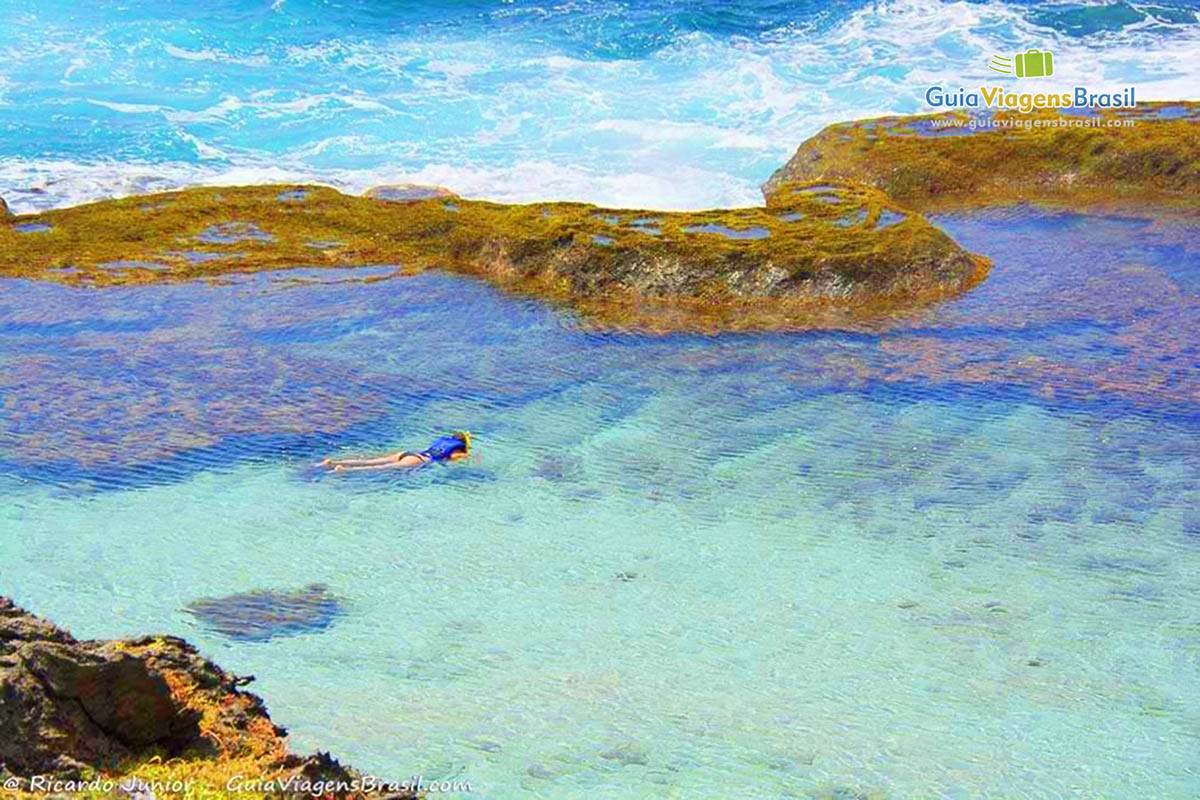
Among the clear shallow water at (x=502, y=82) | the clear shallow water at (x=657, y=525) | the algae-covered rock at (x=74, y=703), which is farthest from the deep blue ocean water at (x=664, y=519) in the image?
the clear shallow water at (x=502, y=82)

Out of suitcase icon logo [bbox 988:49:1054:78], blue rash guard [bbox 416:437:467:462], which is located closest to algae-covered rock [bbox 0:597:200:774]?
blue rash guard [bbox 416:437:467:462]

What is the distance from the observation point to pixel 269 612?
14250mm

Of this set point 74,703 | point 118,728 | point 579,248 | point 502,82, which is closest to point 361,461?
point 579,248

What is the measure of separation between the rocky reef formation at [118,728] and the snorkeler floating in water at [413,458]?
8.62m

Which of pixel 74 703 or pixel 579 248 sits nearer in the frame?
pixel 74 703

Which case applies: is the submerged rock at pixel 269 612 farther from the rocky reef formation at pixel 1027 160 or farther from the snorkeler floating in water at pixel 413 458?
the rocky reef formation at pixel 1027 160

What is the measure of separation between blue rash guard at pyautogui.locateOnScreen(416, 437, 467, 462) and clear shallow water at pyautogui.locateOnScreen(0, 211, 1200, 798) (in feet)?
1.54

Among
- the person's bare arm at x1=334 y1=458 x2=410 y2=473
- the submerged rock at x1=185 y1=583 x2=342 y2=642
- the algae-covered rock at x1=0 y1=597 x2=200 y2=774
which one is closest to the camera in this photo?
the algae-covered rock at x1=0 y1=597 x2=200 y2=774

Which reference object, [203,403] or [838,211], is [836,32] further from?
[203,403]

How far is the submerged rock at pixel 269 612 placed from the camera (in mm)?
13883

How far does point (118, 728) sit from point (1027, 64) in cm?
4553

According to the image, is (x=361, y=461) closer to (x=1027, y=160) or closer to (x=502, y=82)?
(x=1027, y=160)

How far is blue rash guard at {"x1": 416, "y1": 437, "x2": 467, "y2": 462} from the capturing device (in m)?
18.2

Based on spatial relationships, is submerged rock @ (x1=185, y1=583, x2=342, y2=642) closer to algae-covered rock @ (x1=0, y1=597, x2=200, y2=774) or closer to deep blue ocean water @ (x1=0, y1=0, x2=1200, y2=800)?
deep blue ocean water @ (x1=0, y1=0, x2=1200, y2=800)
